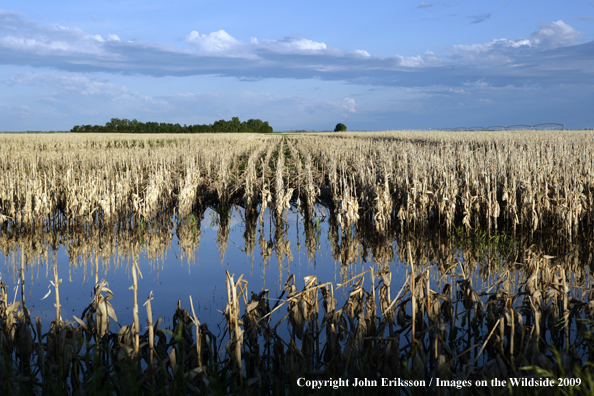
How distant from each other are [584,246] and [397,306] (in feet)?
17.2

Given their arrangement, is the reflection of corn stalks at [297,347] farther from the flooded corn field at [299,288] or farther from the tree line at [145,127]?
the tree line at [145,127]

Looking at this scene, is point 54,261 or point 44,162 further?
point 44,162

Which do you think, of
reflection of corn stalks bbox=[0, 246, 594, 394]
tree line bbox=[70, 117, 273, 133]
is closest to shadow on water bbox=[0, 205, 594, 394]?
reflection of corn stalks bbox=[0, 246, 594, 394]

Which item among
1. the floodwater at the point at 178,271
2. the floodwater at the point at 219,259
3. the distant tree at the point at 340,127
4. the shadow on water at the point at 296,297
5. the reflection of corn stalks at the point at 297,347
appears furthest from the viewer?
the distant tree at the point at 340,127

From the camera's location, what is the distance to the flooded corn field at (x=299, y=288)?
3.24 m

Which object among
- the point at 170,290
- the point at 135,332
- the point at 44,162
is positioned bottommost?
the point at 170,290

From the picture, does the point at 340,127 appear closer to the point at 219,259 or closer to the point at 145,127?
the point at 145,127

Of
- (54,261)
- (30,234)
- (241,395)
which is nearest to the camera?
(241,395)

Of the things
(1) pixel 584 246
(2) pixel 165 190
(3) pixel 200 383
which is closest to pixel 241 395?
(3) pixel 200 383

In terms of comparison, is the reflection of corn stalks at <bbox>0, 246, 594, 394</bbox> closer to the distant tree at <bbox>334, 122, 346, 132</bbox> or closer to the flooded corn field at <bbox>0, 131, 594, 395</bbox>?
the flooded corn field at <bbox>0, 131, 594, 395</bbox>

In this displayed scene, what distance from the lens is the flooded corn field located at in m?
3.24

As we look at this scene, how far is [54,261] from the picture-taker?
709cm

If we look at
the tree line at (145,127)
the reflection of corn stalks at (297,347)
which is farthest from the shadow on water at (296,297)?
the tree line at (145,127)

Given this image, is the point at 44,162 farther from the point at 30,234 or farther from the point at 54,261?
the point at 54,261
